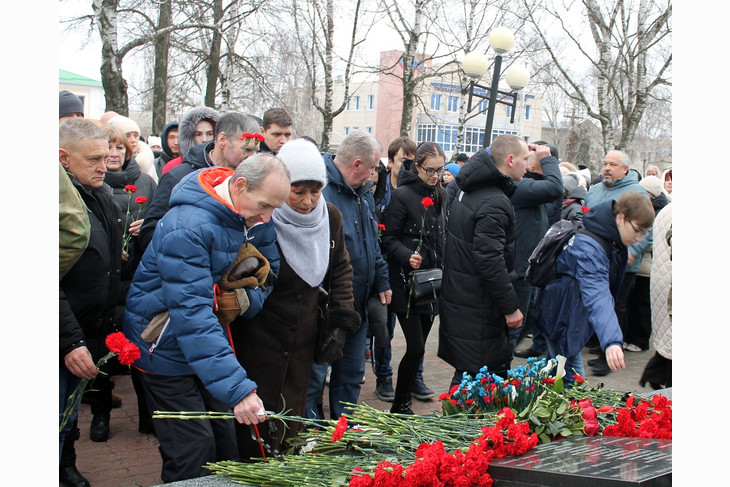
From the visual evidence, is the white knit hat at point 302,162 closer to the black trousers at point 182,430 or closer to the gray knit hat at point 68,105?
the black trousers at point 182,430

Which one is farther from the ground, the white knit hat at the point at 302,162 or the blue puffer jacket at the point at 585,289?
the white knit hat at the point at 302,162

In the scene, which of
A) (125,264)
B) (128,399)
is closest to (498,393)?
(125,264)

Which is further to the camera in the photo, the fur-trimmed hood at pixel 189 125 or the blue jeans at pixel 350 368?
the fur-trimmed hood at pixel 189 125

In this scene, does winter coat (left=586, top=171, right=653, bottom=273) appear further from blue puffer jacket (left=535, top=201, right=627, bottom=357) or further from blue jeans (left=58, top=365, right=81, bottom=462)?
blue jeans (left=58, top=365, right=81, bottom=462)

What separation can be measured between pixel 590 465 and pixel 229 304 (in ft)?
5.24

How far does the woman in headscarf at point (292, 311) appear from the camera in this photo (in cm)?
349

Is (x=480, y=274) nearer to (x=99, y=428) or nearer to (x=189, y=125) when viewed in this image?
(x=189, y=125)

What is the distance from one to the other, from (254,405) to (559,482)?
46.2 inches

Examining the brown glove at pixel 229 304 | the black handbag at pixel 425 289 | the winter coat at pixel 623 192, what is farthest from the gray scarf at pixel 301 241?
the winter coat at pixel 623 192

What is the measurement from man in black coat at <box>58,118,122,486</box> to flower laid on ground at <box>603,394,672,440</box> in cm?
226

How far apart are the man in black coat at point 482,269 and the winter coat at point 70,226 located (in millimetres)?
2371

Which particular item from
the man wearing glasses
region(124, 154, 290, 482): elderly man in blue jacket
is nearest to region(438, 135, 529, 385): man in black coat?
region(124, 154, 290, 482): elderly man in blue jacket

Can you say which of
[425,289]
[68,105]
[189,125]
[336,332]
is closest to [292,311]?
[336,332]

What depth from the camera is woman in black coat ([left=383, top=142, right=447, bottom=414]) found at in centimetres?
500
